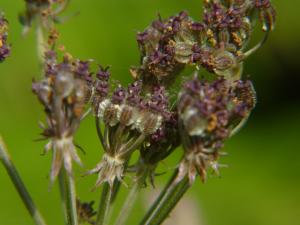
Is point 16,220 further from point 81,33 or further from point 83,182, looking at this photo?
point 81,33

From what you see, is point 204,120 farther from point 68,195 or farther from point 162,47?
point 68,195

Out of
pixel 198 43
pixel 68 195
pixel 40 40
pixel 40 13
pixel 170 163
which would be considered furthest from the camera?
pixel 170 163

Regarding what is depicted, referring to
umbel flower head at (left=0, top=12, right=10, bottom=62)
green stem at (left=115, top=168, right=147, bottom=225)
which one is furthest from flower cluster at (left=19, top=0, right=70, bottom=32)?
green stem at (left=115, top=168, right=147, bottom=225)

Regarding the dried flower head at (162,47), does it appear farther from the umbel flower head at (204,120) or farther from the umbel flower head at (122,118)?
the umbel flower head at (204,120)

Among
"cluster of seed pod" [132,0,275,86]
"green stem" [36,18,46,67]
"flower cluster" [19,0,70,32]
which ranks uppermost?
"flower cluster" [19,0,70,32]

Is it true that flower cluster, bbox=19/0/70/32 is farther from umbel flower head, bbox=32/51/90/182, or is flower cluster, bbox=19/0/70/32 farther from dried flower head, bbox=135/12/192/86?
umbel flower head, bbox=32/51/90/182

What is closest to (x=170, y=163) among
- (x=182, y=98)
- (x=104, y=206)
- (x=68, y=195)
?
(x=104, y=206)

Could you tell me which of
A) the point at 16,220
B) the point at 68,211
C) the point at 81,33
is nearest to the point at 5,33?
the point at 68,211
